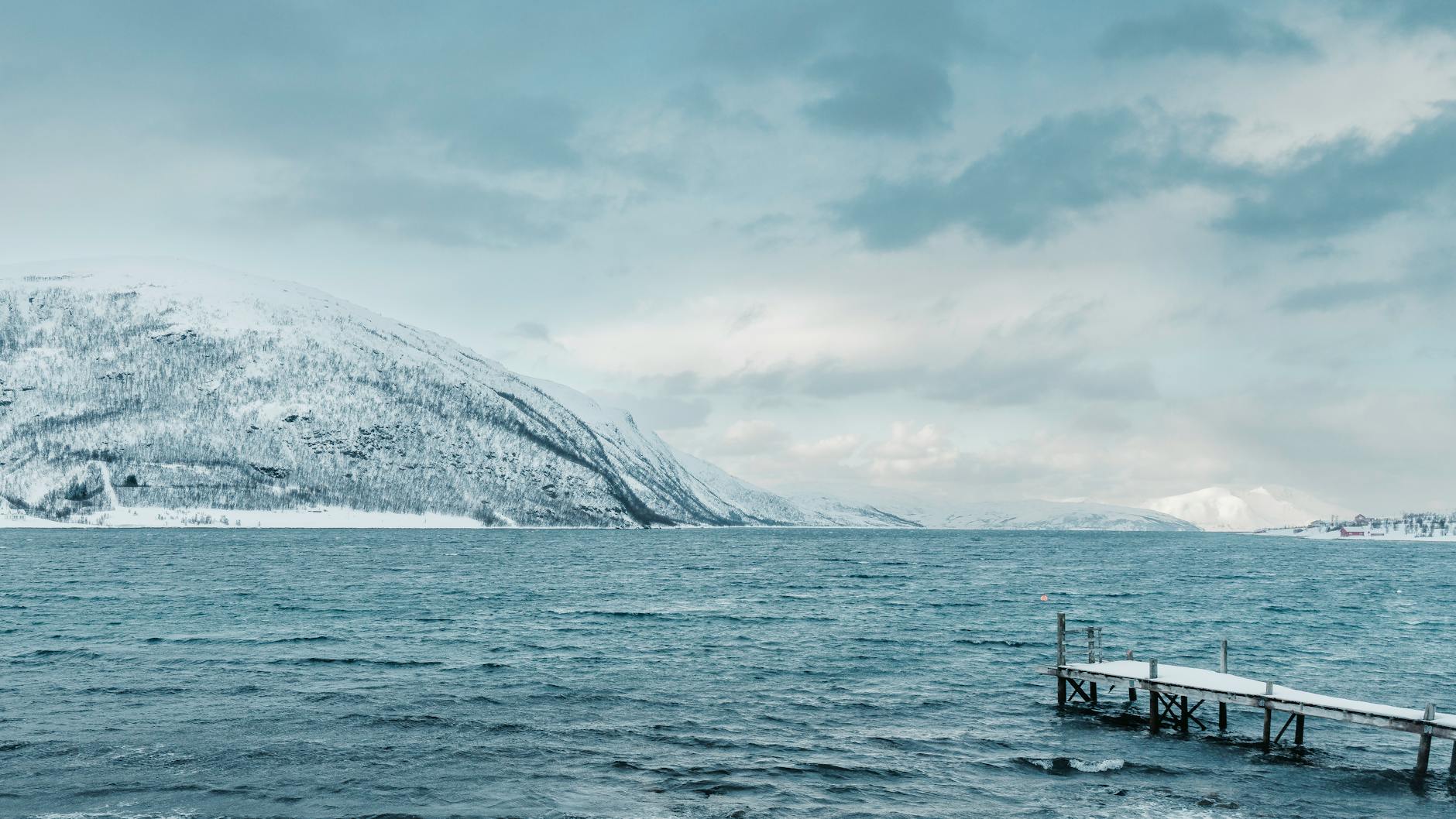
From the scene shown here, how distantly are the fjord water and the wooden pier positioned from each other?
111cm

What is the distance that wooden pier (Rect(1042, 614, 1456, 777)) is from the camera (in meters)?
34.3

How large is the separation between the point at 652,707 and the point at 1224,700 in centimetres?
2373

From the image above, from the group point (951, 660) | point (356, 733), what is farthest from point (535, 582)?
point (356, 733)

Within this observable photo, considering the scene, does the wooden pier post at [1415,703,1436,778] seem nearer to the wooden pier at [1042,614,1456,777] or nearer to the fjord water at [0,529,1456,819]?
the wooden pier at [1042,614,1456,777]

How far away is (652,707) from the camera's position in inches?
1656

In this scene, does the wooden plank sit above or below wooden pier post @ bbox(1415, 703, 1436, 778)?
above

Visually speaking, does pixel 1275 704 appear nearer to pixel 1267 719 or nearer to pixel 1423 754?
pixel 1267 719

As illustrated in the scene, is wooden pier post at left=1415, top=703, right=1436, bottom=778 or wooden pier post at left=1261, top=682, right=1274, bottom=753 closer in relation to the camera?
wooden pier post at left=1415, top=703, right=1436, bottom=778

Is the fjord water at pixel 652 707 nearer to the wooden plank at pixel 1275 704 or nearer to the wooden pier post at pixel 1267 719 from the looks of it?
the wooden pier post at pixel 1267 719

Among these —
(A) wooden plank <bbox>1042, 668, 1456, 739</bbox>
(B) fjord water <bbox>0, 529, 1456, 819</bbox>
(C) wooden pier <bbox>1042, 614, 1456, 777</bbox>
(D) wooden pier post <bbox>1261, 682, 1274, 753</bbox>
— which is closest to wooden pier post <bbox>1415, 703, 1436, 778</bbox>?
(C) wooden pier <bbox>1042, 614, 1456, 777</bbox>

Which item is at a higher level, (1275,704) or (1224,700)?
(1275,704)

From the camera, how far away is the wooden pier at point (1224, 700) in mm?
34344

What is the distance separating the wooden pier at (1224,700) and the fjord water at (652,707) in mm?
1113

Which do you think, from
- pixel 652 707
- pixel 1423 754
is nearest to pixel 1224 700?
pixel 1423 754
